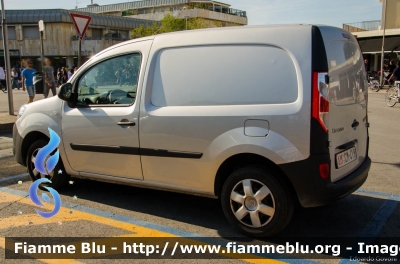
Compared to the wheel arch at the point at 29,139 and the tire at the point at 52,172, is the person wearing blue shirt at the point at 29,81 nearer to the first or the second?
the wheel arch at the point at 29,139

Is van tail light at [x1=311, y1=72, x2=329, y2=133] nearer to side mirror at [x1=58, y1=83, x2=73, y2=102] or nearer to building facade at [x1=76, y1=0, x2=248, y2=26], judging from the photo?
side mirror at [x1=58, y1=83, x2=73, y2=102]

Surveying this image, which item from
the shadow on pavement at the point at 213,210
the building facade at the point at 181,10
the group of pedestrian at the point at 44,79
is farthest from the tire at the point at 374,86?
the building facade at the point at 181,10

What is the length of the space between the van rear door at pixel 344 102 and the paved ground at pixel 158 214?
65cm

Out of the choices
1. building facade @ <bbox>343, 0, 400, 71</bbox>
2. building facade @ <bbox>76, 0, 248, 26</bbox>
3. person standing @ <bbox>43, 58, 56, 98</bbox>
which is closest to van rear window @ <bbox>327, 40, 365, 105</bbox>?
person standing @ <bbox>43, 58, 56, 98</bbox>

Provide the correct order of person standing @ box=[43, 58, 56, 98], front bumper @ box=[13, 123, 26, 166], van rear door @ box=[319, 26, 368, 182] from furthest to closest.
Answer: person standing @ box=[43, 58, 56, 98]
front bumper @ box=[13, 123, 26, 166]
van rear door @ box=[319, 26, 368, 182]

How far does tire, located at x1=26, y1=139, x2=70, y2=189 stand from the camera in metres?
4.89

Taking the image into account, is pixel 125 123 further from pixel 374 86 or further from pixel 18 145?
pixel 374 86

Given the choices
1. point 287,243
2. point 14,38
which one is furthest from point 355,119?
point 14,38

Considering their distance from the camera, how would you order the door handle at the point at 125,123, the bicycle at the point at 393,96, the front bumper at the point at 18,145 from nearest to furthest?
the door handle at the point at 125,123 → the front bumper at the point at 18,145 → the bicycle at the point at 393,96

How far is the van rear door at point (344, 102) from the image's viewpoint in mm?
3350

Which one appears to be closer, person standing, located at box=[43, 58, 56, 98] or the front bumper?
the front bumper

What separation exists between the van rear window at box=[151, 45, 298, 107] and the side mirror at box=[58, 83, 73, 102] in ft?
3.90

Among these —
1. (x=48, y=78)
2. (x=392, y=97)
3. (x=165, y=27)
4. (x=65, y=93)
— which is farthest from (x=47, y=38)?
(x=65, y=93)

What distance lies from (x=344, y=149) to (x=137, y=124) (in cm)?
204
